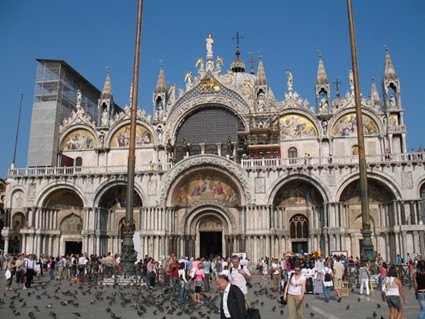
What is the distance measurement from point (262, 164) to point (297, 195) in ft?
12.5

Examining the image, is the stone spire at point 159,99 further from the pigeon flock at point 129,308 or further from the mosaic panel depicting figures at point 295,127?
the pigeon flock at point 129,308

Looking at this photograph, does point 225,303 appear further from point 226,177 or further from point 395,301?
point 226,177

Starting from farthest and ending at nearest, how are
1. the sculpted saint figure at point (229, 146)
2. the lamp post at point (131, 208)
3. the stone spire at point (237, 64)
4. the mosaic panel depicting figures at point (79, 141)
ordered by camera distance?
1. the stone spire at point (237, 64)
2. the mosaic panel depicting figures at point (79, 141)
3. the sculpted saint figure at point (229, 146)
4. the lamp post at point (131, 208)

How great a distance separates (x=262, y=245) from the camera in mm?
35062

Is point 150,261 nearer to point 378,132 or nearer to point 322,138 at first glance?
point 322,138

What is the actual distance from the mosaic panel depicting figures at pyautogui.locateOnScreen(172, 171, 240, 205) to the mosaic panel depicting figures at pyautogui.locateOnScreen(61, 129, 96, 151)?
10.1 meters

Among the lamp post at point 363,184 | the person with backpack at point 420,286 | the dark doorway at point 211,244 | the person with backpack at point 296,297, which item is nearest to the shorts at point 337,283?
the lamp post at point 363,184

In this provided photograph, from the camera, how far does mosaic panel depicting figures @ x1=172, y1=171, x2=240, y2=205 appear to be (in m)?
37.6

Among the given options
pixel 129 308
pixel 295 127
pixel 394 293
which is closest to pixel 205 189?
pixel 295 127

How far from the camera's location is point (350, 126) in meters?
38.2

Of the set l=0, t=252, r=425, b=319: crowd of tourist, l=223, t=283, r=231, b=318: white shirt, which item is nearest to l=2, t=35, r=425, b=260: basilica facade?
l=0, t=252, r=425, b=319: crowd of tourist

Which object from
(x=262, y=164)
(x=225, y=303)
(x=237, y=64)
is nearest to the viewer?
(x=225, y=303)

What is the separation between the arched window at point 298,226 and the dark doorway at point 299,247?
1.60ft

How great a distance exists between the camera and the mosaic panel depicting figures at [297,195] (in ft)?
121
